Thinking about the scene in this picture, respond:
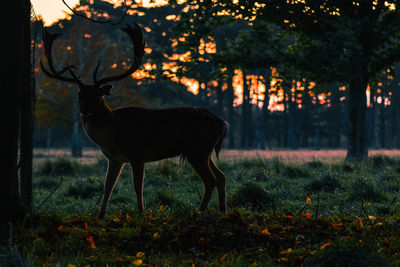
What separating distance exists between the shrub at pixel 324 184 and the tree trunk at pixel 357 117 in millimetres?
7995

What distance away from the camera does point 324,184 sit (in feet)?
32.8

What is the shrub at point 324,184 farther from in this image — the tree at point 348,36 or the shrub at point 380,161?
the tree at point 348,36

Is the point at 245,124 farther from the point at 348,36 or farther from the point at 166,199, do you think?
the point at 166,199

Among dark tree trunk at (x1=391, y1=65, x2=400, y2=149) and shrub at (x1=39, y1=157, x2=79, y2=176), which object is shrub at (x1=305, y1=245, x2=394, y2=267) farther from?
dark tree trunk at (x1=391, y1=65, x2=400, y2=149)

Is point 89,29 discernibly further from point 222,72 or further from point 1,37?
point 1,37

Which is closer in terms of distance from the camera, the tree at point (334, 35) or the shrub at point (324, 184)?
the shrub at point (324, 184)

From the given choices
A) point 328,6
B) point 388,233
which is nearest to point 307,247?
point 388,233

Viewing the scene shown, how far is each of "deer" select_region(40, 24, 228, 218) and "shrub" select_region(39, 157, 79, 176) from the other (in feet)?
27.4

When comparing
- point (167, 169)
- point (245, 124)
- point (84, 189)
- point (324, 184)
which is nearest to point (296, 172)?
point (324, 184)

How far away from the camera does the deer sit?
20.3 ft

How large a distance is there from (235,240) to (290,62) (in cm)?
1384

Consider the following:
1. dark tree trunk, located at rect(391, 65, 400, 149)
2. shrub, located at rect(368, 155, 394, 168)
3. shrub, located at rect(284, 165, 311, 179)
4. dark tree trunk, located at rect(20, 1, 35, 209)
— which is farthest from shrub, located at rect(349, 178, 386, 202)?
dark tree trunk, located at rect(391, 65, 400, 149)

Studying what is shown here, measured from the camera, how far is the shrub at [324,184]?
9844 millimetres

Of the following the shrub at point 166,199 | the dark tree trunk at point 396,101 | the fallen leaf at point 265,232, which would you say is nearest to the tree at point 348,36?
the shrub at point 166,199
